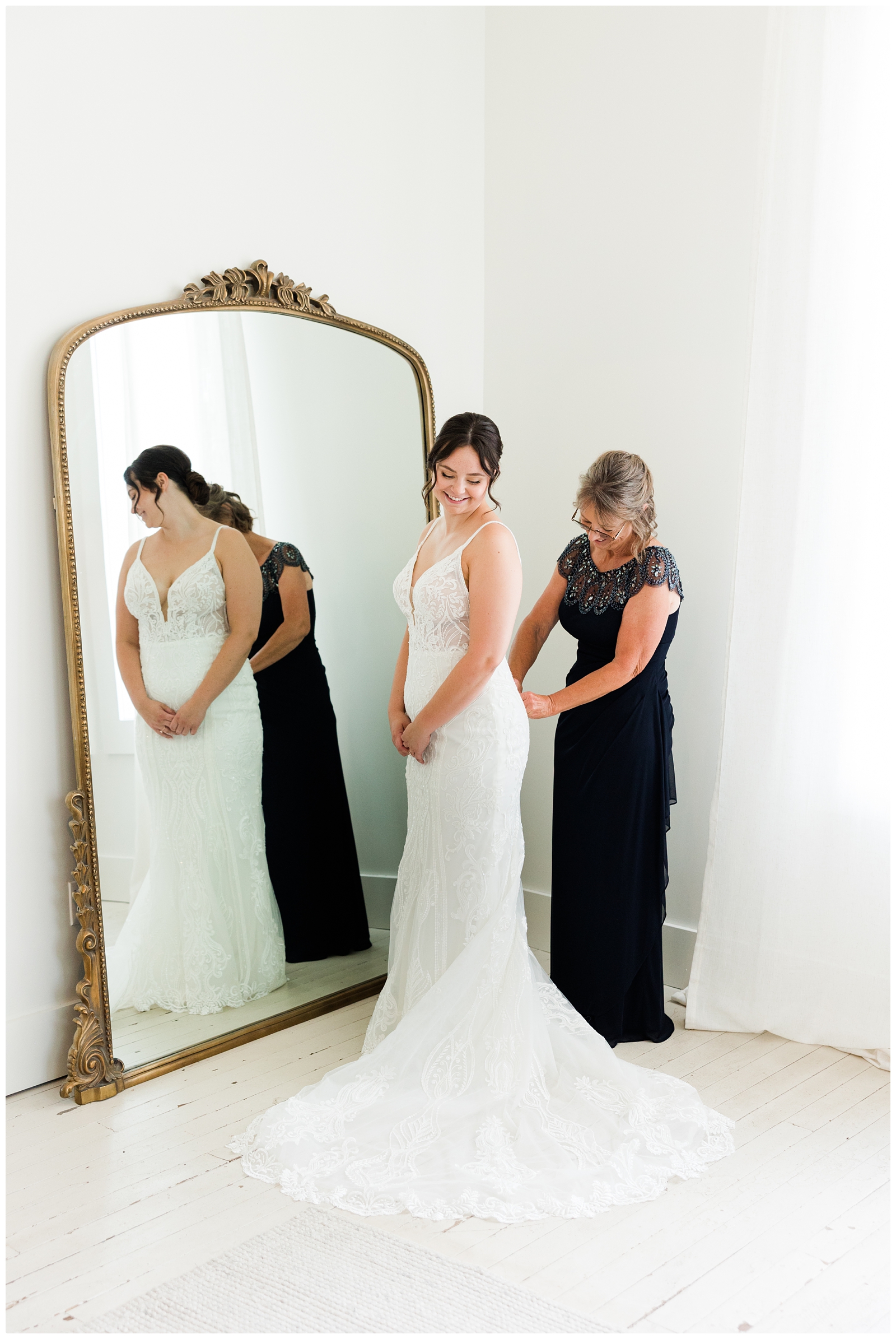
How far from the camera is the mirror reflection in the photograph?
256 cm

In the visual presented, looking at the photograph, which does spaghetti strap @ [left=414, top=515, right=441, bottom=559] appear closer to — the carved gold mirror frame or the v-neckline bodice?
the v-neckline bodice

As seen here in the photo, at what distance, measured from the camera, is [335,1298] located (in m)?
1.76

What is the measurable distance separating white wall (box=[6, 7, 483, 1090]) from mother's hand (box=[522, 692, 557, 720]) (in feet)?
3.77

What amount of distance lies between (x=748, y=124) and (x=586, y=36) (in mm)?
685

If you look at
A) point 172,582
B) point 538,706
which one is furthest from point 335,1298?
point 172,582

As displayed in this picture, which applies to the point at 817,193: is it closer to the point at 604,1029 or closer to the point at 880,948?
the point at 880,948

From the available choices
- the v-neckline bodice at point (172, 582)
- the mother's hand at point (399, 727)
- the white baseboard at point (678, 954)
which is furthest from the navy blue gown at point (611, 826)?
the v-neckline bodice at point (172, 582)

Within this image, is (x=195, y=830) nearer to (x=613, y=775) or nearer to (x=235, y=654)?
(x=235, y=654)

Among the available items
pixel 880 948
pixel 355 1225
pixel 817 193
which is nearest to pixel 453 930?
pixel 355 1225

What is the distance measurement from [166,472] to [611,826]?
146 centimetres

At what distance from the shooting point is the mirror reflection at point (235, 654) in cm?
256

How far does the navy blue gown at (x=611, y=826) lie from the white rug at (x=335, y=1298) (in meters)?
1.02

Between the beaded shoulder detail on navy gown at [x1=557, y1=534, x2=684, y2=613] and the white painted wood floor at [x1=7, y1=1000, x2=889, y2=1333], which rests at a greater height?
the beaded shoulder detail on navy gown at [x1=557, y1=534, x2=684, y2=613]

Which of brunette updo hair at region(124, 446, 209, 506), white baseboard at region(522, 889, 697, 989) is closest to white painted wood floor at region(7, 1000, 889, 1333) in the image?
white baseboard at region(522, 889, 697, 989)
